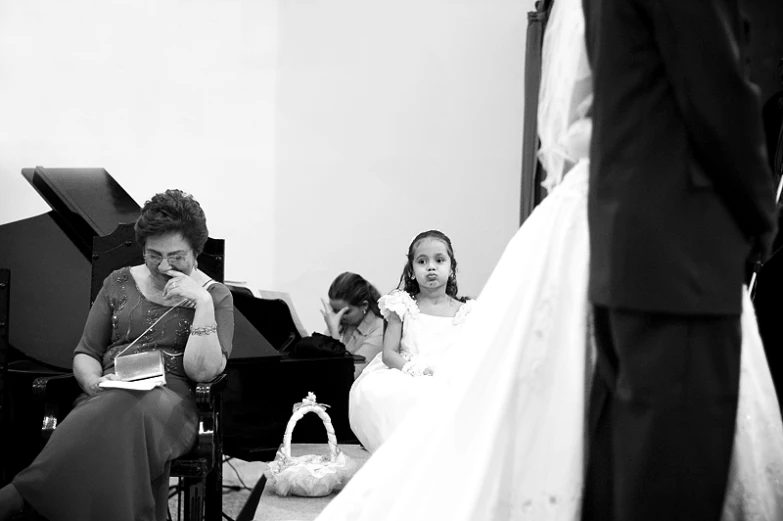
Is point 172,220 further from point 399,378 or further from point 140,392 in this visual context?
point 399,378

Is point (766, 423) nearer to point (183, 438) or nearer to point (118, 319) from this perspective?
point (183, 438)

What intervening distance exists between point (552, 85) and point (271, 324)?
3285mm

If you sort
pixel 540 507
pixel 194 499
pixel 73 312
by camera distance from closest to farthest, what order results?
pixel 540 507, pixel 194 499, pixel 73 312

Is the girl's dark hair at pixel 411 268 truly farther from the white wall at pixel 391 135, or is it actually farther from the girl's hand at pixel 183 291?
the white wall at pixel 391 135

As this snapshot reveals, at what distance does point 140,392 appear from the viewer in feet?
9.24

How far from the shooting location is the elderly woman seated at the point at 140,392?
2.59m

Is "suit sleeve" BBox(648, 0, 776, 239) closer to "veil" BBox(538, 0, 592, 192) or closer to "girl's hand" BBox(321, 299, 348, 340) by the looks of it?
"veil" BBox(538, 0, 592, 192)

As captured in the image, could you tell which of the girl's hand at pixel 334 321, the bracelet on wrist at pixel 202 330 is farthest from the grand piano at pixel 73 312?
the girl's hand at pixel 334 321

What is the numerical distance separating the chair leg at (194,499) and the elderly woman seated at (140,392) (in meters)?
0.08

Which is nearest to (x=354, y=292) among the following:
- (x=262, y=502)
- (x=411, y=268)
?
(x=411, y=268)

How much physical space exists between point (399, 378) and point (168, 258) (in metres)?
1.31

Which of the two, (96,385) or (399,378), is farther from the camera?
(399,378)

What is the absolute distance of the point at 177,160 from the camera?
6895 millimetres

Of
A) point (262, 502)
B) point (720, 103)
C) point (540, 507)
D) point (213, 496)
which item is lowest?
point (262, 502)
